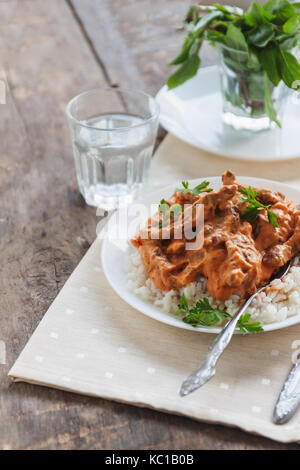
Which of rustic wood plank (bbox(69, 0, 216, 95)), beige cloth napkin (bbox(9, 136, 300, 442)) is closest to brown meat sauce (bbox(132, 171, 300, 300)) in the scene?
beige cloth napkin (bbox(9, 136, 300, 442))

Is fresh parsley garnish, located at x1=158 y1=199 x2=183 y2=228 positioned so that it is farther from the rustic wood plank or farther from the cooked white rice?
the rustic wood plank

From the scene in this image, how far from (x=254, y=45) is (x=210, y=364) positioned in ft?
3.43

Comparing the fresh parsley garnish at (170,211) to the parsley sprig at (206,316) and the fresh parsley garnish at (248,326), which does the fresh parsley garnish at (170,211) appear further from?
the fresh parsley garnish at (248,326)

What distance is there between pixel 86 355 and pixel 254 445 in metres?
0.40

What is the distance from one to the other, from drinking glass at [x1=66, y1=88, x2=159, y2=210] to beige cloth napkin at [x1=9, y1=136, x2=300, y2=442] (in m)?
0.42

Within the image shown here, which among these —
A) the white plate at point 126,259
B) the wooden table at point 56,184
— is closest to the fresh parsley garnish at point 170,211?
the white plate at point 126,259

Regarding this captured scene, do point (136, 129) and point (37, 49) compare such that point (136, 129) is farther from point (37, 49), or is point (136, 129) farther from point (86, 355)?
point (37, 49)

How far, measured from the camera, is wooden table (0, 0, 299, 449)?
44.7 inches

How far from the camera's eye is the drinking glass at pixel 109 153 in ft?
5.73

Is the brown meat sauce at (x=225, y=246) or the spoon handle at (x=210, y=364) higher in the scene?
the brown meat sauce at (x=225, y=246)

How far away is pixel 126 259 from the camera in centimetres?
150

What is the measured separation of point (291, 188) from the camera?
1.59m

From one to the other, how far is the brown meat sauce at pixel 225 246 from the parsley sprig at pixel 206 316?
4 centimetres

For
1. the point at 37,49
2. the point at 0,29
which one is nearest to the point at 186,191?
the point at 37,49
